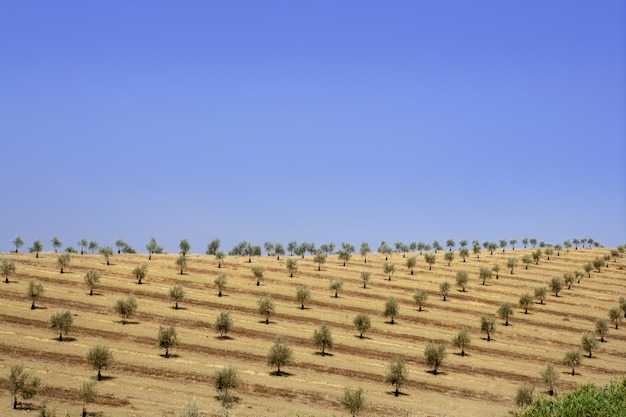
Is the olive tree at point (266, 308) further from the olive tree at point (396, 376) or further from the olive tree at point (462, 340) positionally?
the olive tree at point (462, 340)

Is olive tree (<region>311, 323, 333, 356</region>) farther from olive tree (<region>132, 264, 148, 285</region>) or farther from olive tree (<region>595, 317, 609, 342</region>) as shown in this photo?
olive tree (<region>595, 317, 609, 342</region>)

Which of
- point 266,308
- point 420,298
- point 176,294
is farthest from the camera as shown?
point 420,298

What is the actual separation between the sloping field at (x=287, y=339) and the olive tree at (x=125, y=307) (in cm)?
151

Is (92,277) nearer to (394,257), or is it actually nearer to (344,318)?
(344,318)

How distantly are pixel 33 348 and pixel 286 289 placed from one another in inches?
1686

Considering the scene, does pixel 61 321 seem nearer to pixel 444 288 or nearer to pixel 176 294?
pixel 176 294

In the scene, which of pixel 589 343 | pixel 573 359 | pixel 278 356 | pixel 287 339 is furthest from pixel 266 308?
pixel 589 343

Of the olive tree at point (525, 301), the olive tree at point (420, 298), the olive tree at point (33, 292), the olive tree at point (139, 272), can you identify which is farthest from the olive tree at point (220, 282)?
the olive tree at point (525, 301)

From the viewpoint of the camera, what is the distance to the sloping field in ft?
153

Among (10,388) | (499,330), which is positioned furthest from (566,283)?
(10,388)

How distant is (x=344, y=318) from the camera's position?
2965 inches

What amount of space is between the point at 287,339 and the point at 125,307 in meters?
21.6

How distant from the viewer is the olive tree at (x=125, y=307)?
6288 centimetres

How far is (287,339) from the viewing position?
2537 inches
